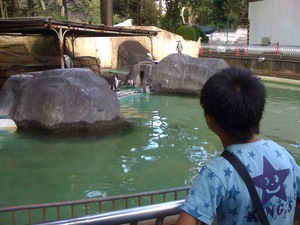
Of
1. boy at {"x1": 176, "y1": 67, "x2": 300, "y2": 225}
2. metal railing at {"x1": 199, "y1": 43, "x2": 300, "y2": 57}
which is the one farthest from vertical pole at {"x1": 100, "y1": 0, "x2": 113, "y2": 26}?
boy at {"x1": 176, "y1": 67, "x2": 300, "y2": 225}

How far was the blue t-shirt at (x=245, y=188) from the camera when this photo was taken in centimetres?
115

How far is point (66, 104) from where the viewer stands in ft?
26.8

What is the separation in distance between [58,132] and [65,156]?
146 centimetres

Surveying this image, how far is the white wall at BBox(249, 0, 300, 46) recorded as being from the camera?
20547mm

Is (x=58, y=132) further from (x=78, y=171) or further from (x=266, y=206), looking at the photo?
(x=266, y=206)

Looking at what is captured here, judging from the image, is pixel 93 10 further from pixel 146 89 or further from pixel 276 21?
pixel 146 89

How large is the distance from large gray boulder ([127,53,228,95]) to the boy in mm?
12831

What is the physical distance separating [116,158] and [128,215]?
542 cm

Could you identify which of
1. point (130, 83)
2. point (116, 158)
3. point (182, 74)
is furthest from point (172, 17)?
point (116, 158)

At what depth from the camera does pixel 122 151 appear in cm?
710

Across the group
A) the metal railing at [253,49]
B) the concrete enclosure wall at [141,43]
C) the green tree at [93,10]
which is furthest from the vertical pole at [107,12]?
the green tree at [93,10]

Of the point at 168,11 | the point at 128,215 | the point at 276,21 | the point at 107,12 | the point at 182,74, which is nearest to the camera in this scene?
the point at 128,215

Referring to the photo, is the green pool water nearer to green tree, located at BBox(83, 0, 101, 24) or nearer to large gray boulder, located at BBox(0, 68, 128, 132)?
large gray boulder, located at BBox(0, 68, 128, 132)

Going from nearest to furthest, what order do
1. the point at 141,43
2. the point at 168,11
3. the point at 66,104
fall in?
the point at 66,104, the point at 141,43, the point at 168,11
